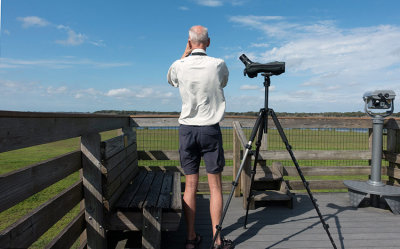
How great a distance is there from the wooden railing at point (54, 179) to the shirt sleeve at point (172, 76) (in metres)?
0.70

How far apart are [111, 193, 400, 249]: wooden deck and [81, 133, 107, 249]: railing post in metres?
0.52

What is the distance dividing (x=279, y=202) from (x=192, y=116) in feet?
7.03

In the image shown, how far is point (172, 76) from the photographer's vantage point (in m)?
2.42

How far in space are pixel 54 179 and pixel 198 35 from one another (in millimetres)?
1494

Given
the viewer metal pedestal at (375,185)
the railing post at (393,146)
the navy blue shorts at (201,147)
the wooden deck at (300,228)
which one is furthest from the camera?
the railing post at (393,146)

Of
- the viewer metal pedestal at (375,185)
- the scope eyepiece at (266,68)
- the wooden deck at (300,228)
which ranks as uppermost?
the scope eyepiece at (266,68)

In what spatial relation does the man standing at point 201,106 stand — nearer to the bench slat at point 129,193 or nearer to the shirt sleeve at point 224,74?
the shirt sleeve at point 224,74

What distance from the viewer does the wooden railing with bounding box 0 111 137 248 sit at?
4.14ft

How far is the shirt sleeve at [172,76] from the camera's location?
2391mm

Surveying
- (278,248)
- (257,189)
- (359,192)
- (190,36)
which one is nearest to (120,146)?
(190,36)

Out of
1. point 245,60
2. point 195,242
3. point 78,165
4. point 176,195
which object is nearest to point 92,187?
point 78,165

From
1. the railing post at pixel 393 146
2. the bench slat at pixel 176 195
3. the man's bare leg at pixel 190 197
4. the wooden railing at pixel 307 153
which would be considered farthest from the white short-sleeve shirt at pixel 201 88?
the railing post at pixel 393 146

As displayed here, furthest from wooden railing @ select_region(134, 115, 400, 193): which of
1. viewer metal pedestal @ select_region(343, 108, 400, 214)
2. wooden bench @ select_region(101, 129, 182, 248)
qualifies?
wooden bench @ select_region(101, 129, 182, 248)

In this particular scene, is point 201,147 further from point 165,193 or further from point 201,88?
point 165,193
